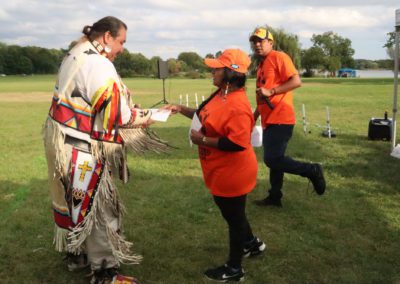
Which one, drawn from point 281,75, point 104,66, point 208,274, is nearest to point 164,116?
point 104,66

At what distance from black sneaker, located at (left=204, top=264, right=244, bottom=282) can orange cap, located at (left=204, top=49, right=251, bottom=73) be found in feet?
5.60

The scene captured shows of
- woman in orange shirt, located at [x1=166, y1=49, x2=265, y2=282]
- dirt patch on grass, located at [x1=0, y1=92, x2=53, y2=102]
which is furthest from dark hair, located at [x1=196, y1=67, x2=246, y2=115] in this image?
dirt patch on grass, located at [x1=0, y1=92, x2=53, y2=102]

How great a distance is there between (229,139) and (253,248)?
1.45 metres

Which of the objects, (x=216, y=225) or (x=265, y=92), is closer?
(x=265, y=92)

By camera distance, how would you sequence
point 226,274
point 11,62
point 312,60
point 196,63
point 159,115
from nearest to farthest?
1. point 159,115
2. point 226,274
3. point 196,63
4. point 312,60
5. point 11,62

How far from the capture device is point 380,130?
9.52 m

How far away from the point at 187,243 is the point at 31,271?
154 cm

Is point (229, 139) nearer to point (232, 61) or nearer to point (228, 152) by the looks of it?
point (228, 152)

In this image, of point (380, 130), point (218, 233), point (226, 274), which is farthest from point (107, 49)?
point (380, 130)

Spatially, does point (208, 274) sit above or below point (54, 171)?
below

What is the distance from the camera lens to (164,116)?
338 cm

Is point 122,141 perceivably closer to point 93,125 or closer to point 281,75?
point 93,125

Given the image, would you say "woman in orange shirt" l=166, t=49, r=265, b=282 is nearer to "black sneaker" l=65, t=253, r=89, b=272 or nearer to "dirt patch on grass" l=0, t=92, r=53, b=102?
"black sneaker" l=65, t=253, r=89, b=272

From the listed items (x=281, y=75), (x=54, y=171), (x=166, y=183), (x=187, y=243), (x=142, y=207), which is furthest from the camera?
(x=166, y=183)
